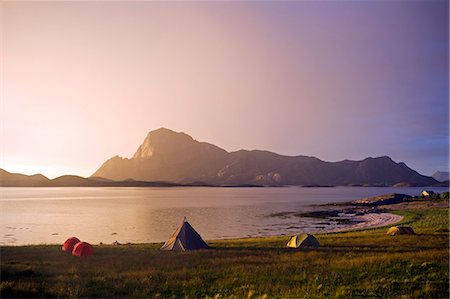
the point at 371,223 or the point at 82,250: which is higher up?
the point at 82,250

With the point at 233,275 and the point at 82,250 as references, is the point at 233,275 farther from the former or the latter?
the point at 82,250

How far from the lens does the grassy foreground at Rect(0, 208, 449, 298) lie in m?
15.5

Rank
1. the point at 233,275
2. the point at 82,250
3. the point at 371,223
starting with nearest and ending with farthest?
the point at 233,275, the point at 82,250, the point at 371,223

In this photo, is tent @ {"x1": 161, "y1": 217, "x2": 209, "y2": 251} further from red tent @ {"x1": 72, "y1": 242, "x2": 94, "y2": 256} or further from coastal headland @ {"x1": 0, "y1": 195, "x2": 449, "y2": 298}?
red tent @ {"x1": 72, "y1": 242, "x2": 94, "y2": 256}

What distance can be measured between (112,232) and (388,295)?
5447 cm

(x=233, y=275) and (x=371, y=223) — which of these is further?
(x=371, y=223)

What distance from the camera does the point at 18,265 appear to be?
21250mm

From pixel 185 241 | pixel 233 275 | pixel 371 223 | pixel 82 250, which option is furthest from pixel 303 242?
pixel 371 223

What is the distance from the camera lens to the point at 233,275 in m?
19.2

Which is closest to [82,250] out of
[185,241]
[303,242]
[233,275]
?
[185,241]

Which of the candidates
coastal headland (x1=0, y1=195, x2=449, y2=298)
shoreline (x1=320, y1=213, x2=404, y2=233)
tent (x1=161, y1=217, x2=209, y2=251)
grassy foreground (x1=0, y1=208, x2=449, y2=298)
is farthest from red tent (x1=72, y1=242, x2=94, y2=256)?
shoreline (x1=320, y1=213, x2=404, y2=233)

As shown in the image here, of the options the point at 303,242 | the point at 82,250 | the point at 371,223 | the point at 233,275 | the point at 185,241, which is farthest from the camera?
the point at 371,223

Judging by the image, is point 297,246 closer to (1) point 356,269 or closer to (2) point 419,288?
A: (1) point 356,269

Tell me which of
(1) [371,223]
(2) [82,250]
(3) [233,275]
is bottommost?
(1) [371,223]
